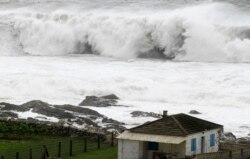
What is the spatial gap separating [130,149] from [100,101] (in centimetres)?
1611

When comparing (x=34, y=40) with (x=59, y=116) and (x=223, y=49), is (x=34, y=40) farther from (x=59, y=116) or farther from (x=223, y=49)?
(x=59, y=116)

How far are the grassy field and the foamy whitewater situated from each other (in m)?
6.39

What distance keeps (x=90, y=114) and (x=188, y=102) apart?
735 centimetres

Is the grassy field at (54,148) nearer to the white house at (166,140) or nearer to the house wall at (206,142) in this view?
the white house at (166,140)

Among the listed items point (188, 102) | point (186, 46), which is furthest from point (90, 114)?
point (186, 46)

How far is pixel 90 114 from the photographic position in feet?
149

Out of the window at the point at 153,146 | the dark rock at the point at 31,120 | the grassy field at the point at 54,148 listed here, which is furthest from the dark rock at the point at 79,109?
the window at the point at 153,146

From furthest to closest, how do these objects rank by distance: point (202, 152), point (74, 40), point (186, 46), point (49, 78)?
point (74, 40)
point (186, 46)
point (49, 78)
point (202, 152)

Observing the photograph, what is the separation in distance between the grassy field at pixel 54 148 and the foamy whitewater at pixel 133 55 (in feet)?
21.0

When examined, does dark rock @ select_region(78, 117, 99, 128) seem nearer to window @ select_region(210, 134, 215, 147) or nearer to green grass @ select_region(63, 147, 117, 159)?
green grass @ select_region(63, 147, 117, 159)

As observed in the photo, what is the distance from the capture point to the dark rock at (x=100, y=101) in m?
49.4

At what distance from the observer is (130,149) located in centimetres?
3400

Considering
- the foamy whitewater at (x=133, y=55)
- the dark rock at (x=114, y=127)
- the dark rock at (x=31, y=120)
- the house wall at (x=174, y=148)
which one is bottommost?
the dark rock at (x=114, y=127)

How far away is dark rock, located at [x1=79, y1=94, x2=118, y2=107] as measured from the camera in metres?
49.4
